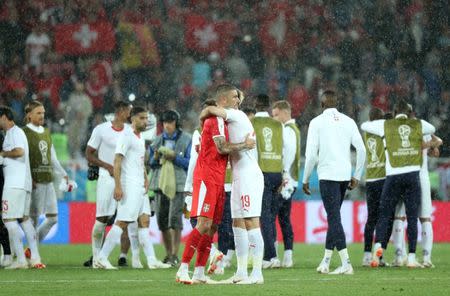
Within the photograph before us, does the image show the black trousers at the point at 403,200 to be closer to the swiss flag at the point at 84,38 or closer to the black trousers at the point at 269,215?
the black trousers at the point at 269,215

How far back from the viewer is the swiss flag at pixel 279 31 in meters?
27.5

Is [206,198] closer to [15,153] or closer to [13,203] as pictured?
[15,153]

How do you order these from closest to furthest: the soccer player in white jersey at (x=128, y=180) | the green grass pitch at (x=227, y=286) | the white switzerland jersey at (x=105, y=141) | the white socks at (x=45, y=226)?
the green grass pitch at (x=227, y=286), the soccer player in white jersey at (x=128, y=180), the white switzerland jersey at (x=105, y=141), the white socks at (x=45, y=226)

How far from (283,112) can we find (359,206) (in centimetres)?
792

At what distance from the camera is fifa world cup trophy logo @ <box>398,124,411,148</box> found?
1481cm

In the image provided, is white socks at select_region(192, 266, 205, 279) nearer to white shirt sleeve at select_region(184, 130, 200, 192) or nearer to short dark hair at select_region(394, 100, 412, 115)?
white shirt sleeve at select_region(184, 130, 200, 192)

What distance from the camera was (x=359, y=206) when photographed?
23.4 metres

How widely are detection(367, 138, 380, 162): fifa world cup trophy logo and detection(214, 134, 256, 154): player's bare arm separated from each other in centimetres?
489

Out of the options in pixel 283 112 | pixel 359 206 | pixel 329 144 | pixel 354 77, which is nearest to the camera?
pixel 329 144

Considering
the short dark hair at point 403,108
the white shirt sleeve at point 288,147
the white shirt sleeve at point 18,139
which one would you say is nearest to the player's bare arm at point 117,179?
the white shirt sleeve at point 18,139

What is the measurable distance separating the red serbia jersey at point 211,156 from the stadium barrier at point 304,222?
11.3 metres

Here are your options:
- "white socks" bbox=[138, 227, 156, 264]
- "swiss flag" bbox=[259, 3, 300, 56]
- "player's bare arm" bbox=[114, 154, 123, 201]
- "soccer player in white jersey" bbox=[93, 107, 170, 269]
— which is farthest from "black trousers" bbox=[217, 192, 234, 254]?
"swiss flag" bbox=[259, 3, 300, 56]

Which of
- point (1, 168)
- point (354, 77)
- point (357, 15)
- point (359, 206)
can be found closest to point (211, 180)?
point (1, 168)

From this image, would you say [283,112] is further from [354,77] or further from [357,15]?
[357,15]
